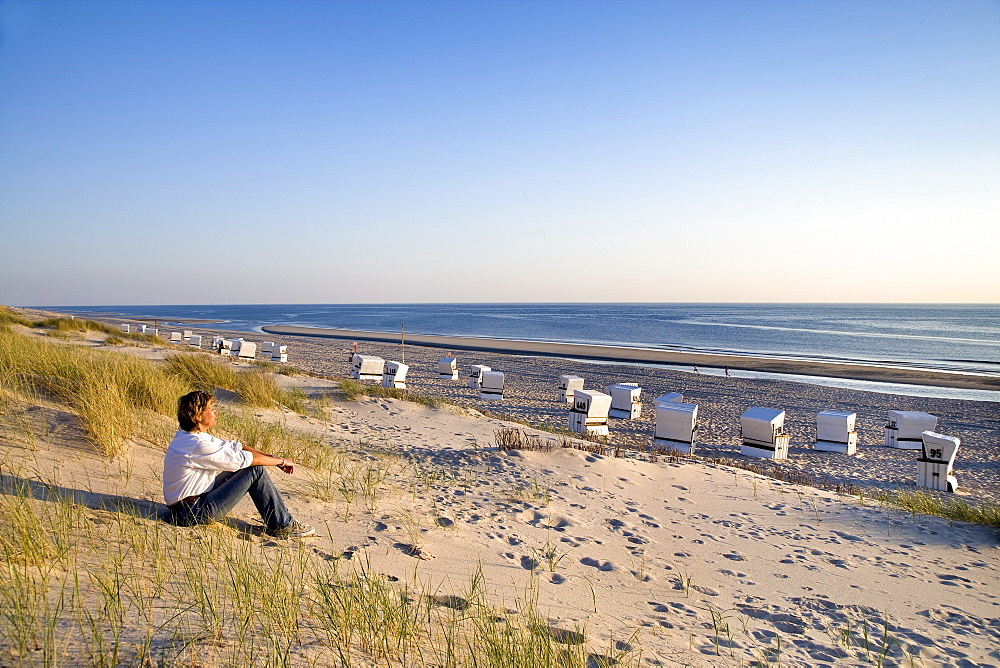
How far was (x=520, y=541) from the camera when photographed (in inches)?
192

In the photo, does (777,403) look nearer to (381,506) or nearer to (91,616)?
(381,506)

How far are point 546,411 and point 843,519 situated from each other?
10.2 m

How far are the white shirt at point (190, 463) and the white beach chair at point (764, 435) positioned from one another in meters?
10.6

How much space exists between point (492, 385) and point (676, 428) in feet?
24.4

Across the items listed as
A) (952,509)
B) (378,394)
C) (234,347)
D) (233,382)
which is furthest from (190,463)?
(234,347)

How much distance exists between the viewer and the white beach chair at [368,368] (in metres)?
17.5

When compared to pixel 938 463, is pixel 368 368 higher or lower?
higher

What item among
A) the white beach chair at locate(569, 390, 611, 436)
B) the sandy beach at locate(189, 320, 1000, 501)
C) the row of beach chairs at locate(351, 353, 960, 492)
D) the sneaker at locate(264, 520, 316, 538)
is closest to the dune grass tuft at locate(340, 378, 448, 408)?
the sandy beach at locate(189, 320, 1000, 501)

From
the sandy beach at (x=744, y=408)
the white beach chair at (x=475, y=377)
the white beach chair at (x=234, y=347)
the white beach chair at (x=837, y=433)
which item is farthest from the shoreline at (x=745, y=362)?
the white beach chair at (x=837, y=433)

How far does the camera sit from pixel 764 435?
11695 millimetres

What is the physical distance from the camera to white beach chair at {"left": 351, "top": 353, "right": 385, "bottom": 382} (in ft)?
57.4

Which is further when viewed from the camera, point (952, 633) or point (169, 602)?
point (952, 633)

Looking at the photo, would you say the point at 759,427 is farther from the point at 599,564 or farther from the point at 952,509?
the point at 599,564

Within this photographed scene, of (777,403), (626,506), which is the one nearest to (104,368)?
(626,506)
